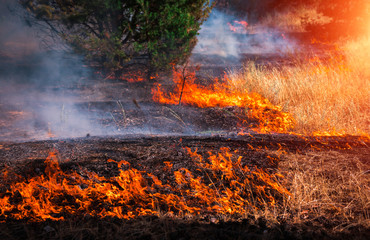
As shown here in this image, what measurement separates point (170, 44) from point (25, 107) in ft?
12.8

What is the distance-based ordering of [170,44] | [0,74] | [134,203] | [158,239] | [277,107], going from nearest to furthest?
1. [158,239]
2. [134,203]
3. [277,107]
4. [170,44]
5. [0,74]

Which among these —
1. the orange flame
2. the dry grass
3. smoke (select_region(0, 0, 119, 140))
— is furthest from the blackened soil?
the orange flame

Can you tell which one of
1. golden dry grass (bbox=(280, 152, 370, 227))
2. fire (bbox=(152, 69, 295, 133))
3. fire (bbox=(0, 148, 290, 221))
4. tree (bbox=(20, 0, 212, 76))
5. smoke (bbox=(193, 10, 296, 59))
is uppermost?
smoke (bbox=(193, 10, 296, 59))

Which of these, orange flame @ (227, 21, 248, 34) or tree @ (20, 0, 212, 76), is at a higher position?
orange flame @ (227, 21, 248, 34)

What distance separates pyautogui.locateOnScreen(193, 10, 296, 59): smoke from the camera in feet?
43.8

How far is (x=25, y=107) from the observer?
233 inches

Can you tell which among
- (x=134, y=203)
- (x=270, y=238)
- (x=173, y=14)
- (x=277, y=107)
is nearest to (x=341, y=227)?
(x=270, y=238)

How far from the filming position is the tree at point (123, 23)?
6.63 metres

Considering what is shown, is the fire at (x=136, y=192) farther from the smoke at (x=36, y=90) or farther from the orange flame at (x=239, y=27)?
the orange flame at (x=239, y=27)

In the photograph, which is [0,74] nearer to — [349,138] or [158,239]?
[158,239]

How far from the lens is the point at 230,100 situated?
6445 millimetres

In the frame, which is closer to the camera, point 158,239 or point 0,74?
point 158,239

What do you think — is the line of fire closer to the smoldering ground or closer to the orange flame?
the smoldering ground

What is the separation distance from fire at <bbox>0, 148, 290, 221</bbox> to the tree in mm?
4543
